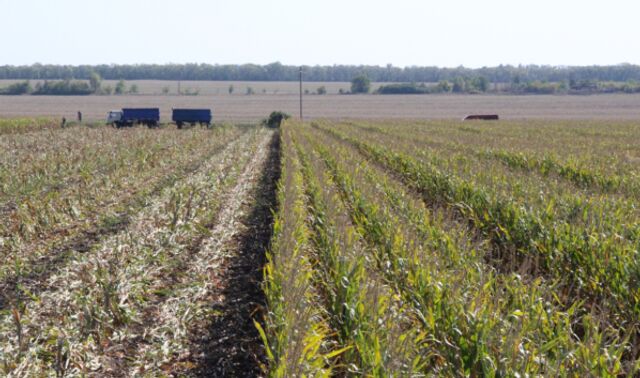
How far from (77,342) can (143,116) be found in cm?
4563

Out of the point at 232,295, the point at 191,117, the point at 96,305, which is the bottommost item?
the point at 232,295

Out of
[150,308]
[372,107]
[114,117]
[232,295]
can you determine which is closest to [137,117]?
[114,117]

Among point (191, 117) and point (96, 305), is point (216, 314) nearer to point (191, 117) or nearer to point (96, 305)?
point (96, 305)

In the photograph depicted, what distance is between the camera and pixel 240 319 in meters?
7.53

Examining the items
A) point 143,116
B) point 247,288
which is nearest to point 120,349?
point 247,288

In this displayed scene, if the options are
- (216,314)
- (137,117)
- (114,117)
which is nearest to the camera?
(216,314)

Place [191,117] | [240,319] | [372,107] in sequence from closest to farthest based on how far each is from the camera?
[240,319] → [191,117] → [372,107]

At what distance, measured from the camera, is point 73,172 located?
17.9m

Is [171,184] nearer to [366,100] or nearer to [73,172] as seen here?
[73,172]

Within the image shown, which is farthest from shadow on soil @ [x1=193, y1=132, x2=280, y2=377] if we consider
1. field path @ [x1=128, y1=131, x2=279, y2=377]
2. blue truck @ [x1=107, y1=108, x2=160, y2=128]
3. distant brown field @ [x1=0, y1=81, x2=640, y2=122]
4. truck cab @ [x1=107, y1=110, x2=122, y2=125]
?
distant brown field @ [x1=0, y1=81, x2=640, y2=122]

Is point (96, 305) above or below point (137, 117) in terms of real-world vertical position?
below

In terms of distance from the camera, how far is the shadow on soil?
20.5 feet

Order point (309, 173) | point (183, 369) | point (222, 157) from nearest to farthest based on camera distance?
1. point (183, 369)
2. point (309, 173)
3. point (222, 157)

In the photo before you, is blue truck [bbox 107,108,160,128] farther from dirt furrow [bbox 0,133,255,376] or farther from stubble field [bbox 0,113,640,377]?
dirt furrow [bbox 0,133,255,376]
